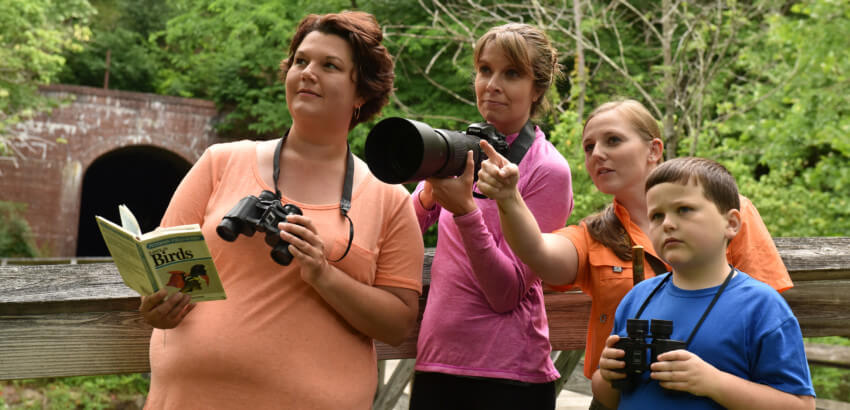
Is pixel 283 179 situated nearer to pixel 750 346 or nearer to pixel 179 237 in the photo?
pixel 179 237

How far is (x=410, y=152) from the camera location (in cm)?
172

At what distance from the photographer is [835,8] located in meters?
7.55

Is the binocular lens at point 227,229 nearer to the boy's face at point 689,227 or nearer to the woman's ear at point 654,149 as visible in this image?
the boy's face at point 689,227

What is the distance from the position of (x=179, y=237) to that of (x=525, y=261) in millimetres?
781

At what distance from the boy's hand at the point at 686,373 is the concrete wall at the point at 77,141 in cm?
1612

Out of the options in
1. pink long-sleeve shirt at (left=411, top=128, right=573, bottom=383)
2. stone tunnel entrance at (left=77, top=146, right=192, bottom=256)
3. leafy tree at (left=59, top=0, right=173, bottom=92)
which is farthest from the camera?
stone tunnel entrance at (left=77, top=146, right=192, bottom=256)

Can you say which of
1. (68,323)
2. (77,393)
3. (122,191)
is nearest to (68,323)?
(68,323)

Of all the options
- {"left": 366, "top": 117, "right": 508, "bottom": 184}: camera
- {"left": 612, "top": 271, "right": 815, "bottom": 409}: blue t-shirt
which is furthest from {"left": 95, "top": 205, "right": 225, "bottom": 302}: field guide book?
{"left": 612, "top": 271, "right": 815, "bottom": 409}: blue t-shirt

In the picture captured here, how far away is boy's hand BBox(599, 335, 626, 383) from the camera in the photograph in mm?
1579

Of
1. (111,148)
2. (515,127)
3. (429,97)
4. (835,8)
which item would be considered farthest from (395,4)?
(515,127)

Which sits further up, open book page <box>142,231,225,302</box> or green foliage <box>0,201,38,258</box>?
open book page <box>142,231,225,302</box>

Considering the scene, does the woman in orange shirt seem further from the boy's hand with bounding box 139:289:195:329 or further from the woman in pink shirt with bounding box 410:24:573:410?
the boy's hand with bounding box 139:289:195:329

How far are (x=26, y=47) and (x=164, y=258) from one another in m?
11.3

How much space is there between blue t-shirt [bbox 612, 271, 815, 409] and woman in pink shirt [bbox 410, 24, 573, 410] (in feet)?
1.24
